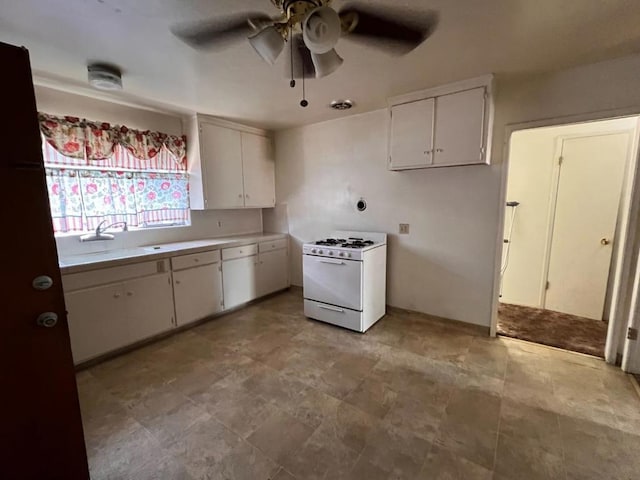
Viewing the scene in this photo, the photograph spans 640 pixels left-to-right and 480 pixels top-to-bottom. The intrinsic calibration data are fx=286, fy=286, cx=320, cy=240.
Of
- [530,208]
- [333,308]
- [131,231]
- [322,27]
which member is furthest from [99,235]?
[530,208]

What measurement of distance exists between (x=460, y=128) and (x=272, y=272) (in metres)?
2.86

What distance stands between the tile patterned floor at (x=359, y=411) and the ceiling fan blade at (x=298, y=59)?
90.0 inches

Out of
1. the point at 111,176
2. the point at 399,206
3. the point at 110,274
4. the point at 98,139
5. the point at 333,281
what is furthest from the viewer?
the point at 399,206

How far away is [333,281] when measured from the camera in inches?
120

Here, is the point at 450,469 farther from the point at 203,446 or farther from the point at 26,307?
the point at 26,307

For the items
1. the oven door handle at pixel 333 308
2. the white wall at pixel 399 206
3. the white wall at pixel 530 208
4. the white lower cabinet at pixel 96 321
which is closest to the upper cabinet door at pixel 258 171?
the white wall at pixel 399 206

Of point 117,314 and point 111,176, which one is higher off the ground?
point 111,176

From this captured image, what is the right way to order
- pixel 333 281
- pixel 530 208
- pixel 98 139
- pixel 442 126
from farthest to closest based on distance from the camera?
1. pixel 530 208
2. pixel 333 281
3. pixel 98 139
4. pixel 442 126

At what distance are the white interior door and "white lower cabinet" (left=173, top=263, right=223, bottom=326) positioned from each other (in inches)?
158

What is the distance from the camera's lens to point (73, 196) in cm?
267

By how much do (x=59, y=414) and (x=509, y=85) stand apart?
3.78 m

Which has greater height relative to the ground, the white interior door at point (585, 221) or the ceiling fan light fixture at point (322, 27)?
the ceiling fan light fixture at point (322, 27)

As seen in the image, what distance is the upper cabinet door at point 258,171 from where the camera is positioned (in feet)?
12.8

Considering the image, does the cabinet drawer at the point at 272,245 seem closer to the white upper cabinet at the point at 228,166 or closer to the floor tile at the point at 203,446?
the white upper cabinet at the point at 228,166
